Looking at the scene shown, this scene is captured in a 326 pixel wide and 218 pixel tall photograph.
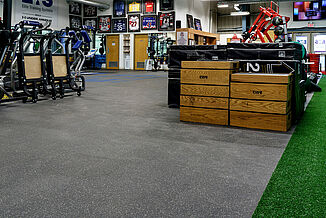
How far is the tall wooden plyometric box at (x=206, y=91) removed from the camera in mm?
3770

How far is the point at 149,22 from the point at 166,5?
4.60 feet

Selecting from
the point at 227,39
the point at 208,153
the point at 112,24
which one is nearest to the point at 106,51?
the point at 112,24

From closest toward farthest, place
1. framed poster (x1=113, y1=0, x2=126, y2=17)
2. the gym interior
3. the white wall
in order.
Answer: the gym interior
the white wall
framed poster (x1=113, y1=0, x2=126, y2=17)

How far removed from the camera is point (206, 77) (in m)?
3.88

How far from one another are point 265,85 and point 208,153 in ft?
4.16

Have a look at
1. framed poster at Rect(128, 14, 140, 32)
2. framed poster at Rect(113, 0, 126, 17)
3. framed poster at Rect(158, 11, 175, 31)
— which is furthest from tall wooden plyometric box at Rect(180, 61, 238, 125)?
framed poster at Rect(113, 0, 126, 17)

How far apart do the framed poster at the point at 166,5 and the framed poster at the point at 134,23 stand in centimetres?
163

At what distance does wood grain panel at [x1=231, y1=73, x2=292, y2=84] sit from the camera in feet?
11.3

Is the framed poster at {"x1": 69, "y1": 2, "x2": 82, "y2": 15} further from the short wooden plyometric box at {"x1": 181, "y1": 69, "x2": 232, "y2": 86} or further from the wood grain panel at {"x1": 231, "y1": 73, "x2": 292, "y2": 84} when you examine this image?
the wood grain panel at {"x1": 231, "y1": 73, "x2": 292, "y2": 84}

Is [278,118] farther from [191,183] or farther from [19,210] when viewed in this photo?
[19,210]

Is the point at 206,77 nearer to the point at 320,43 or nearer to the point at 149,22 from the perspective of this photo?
the point at 149,22

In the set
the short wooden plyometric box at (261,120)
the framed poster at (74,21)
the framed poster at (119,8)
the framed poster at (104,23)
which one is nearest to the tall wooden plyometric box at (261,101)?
the short wooden plyometric box at (261,120)

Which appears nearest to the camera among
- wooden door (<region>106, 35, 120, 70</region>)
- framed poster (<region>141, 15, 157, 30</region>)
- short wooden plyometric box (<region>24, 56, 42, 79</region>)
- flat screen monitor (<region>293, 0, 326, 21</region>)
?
short wooden plyometric box (<region>24, 56, 42, 79</region>)

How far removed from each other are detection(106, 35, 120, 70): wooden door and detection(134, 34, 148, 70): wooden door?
1414 mm
